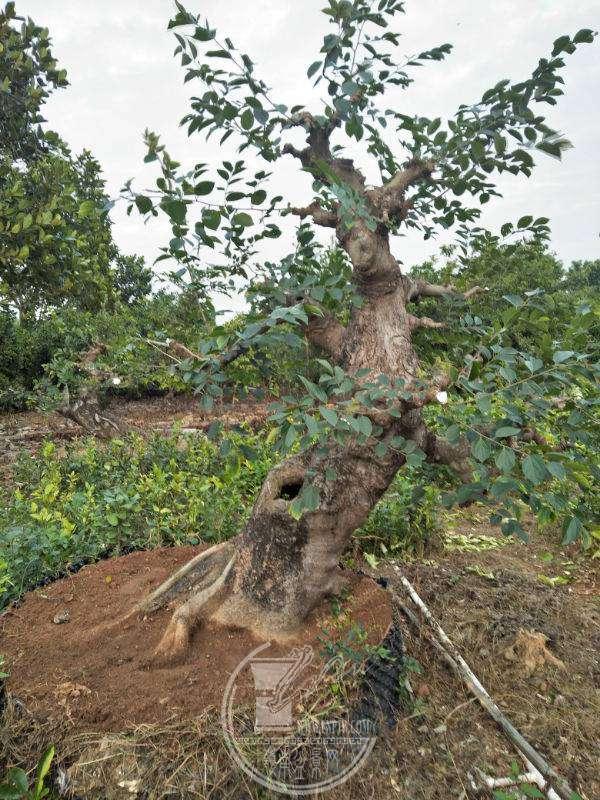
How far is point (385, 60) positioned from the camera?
210 centimetres

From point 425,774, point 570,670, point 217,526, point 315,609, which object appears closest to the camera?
point 425,774

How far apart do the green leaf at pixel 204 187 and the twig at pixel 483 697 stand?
2183 mm

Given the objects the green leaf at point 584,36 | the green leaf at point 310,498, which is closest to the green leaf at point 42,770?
the green leaf at point 310,498

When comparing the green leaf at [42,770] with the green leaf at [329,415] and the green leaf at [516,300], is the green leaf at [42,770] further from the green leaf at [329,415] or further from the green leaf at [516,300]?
the green leaf at [516,300]

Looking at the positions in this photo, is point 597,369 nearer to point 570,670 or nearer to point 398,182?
point 398,182

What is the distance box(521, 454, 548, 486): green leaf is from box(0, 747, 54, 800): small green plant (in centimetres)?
170

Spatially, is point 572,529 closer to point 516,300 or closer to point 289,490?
point 516,300

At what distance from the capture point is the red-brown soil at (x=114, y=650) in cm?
189

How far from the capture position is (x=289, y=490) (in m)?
2.51

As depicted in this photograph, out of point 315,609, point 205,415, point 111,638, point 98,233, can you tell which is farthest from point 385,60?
point 205,415

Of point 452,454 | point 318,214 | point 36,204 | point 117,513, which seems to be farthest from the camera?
point 36,204

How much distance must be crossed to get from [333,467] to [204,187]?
1178 millimetres

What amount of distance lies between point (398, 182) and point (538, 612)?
2.61m

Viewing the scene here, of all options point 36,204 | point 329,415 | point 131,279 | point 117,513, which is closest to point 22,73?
point 36,204
